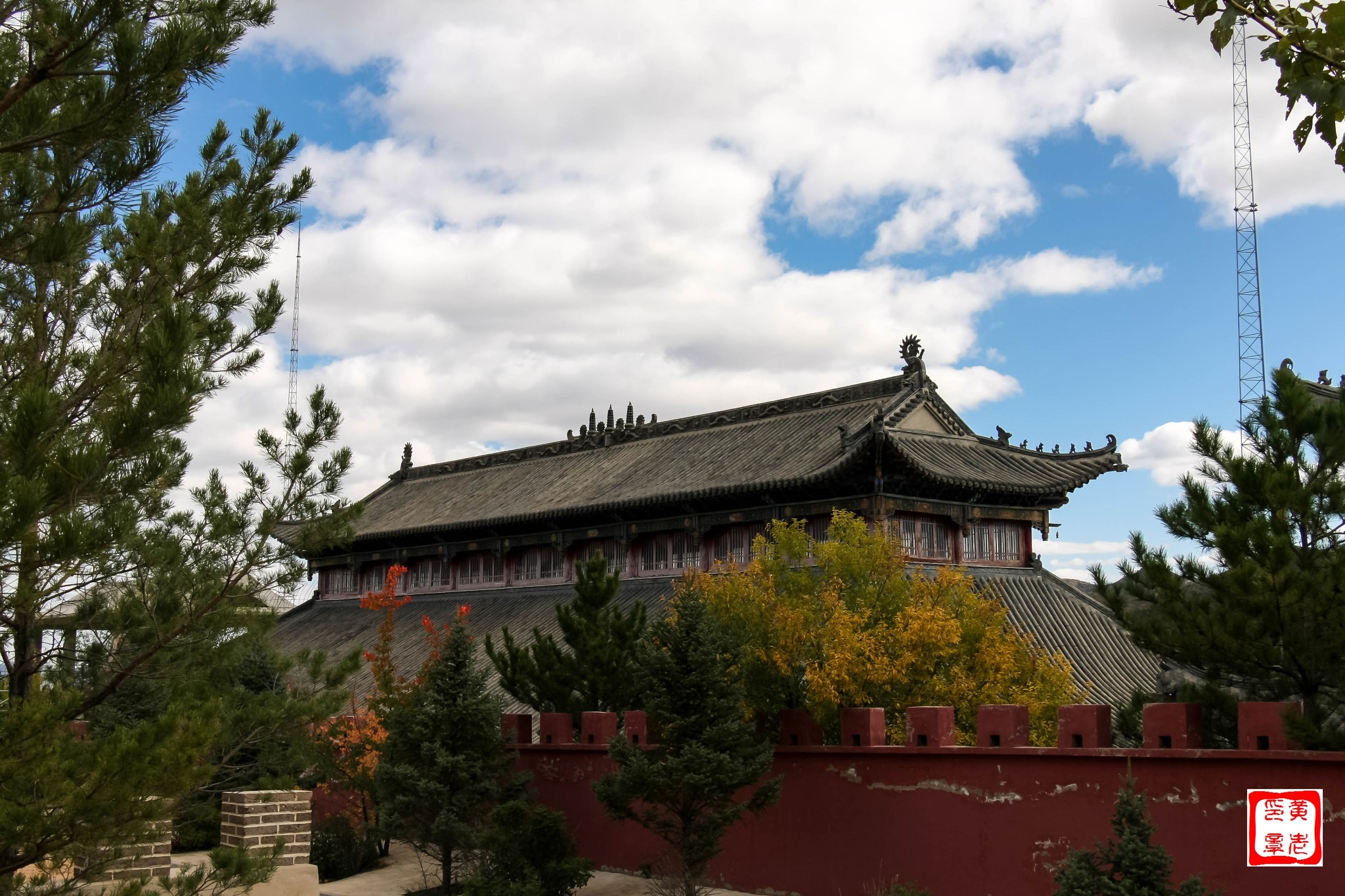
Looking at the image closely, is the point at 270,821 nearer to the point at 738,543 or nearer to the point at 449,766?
the point at 449,766

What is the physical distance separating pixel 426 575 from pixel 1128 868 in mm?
25978

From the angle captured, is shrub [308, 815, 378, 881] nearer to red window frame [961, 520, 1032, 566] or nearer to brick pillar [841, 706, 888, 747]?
brick pillar [841, 706, 888, 747]

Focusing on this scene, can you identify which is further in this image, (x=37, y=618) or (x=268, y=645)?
(x=268, y=645)

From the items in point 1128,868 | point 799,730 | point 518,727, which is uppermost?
point 799,730

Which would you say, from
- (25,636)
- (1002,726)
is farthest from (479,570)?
(25,636)

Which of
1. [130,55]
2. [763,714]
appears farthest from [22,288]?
[763,714]

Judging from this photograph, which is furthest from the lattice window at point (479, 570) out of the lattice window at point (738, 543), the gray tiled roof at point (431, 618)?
the lattice window at point (738, 543)

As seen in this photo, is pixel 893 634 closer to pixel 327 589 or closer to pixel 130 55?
pixel 130 55

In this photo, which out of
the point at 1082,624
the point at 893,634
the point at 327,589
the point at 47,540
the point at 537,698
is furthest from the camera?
the point at 327,589

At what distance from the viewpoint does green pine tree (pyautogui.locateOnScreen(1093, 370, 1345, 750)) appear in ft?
36.7

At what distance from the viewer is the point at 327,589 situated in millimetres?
37625

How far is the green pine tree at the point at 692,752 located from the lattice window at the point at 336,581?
2328 centimetres

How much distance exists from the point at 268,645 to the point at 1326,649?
952 cm

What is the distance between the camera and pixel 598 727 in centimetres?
1797
